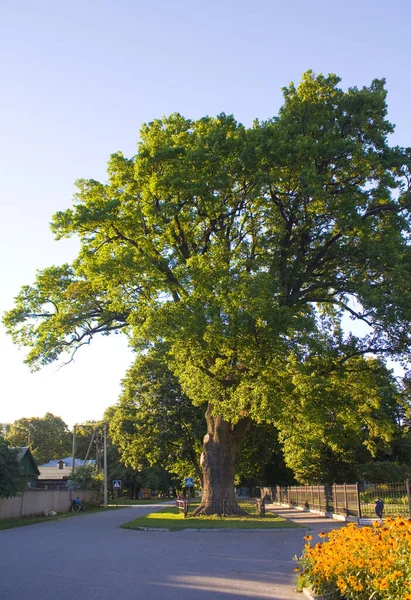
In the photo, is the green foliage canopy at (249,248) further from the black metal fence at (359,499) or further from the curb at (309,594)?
the curb at (309,594)

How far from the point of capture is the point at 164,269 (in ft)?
85.3

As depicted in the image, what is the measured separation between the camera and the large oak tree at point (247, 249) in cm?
2288

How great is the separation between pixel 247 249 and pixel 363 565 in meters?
19.7

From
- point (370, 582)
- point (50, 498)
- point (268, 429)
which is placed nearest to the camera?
point (370, 582)

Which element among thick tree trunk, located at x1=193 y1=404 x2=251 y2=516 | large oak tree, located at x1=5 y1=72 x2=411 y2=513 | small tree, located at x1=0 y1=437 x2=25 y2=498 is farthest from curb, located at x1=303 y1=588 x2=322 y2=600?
small tree, located at x1=0 y1=437 x2=25 y2=498

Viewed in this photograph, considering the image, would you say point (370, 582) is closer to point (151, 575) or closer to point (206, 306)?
point (151, 575)

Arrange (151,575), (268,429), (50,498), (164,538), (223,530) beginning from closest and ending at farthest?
(151,575), (164,538), (223,530), (50,498), (268,429)

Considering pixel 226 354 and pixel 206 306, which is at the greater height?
pixel 206 306

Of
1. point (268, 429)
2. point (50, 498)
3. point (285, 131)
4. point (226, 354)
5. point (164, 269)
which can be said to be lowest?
point (50, 498)

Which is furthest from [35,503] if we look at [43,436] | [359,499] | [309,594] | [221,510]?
[43,436]

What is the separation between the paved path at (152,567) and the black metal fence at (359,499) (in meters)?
6.34

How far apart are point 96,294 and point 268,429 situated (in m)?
25.9

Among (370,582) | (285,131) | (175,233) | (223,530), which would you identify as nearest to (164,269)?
(175,233)

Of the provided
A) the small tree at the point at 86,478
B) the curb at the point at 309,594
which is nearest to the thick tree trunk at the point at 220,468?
the curb at the point at 309,594
